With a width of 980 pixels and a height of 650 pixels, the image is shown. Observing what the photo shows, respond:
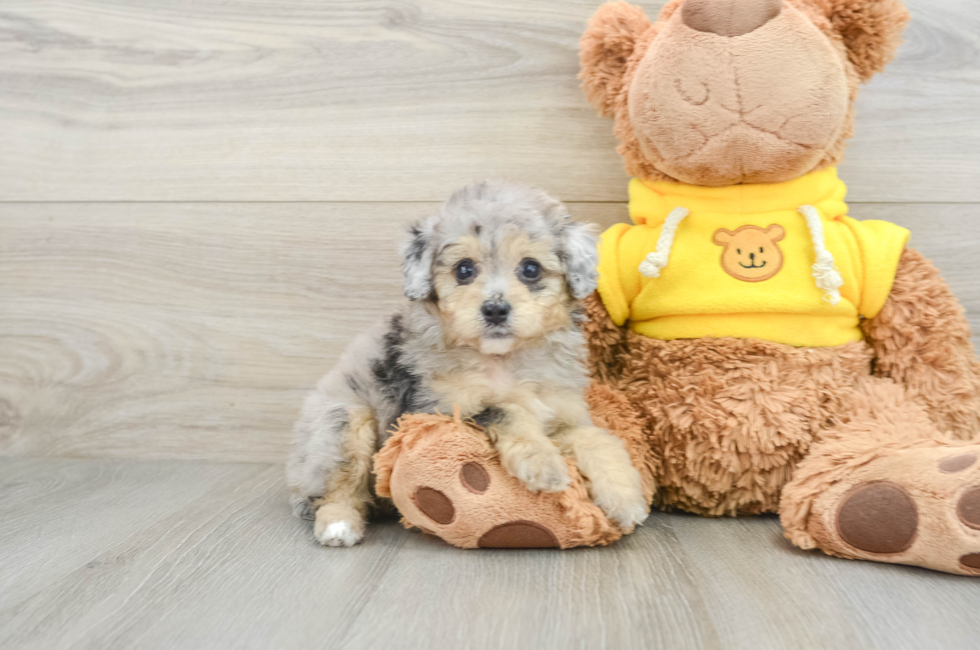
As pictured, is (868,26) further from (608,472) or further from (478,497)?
(478,497)

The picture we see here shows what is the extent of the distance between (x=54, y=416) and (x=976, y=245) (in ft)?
8.89

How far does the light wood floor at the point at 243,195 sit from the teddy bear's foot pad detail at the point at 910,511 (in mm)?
238

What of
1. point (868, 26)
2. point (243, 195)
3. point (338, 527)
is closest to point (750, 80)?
point (868, 26)

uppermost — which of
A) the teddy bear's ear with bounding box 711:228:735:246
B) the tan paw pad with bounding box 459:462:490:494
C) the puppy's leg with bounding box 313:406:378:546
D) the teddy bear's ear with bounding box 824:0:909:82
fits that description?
the teddy bear's ear with bounding box 824:0:909:82

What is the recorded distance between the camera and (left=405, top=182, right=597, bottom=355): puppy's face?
1.47 metres

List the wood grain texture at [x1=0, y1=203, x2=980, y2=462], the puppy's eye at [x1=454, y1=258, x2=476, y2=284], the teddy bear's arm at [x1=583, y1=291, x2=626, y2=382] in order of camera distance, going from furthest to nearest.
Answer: the wood grain texture at [x1=0, y1=203, x2=980, y2=462], the teddy bear's arm at [x1=583, y1=291, x2=626, y2=382], the puppy's eye at [x1=454, y1=258, x2=476, y2=284]

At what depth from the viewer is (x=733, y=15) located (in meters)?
1.55

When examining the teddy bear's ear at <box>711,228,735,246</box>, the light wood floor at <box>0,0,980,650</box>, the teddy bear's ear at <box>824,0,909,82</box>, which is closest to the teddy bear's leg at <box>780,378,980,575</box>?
the light wood floor at <box>0,0,980,650</box>

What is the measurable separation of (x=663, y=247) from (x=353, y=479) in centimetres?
87

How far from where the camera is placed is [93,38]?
2230mm

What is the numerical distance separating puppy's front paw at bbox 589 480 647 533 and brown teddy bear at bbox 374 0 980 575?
0.04 metres

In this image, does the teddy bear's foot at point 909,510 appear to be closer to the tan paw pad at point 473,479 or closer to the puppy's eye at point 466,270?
the tan paw pad at point 473,479

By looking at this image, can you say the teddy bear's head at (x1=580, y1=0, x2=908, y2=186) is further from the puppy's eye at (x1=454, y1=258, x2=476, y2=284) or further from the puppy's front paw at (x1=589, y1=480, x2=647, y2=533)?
the puppy's front paw at (x1=589, y1=480, x2=647, y2=533)

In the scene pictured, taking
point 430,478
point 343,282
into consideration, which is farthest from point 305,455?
point 343,282
